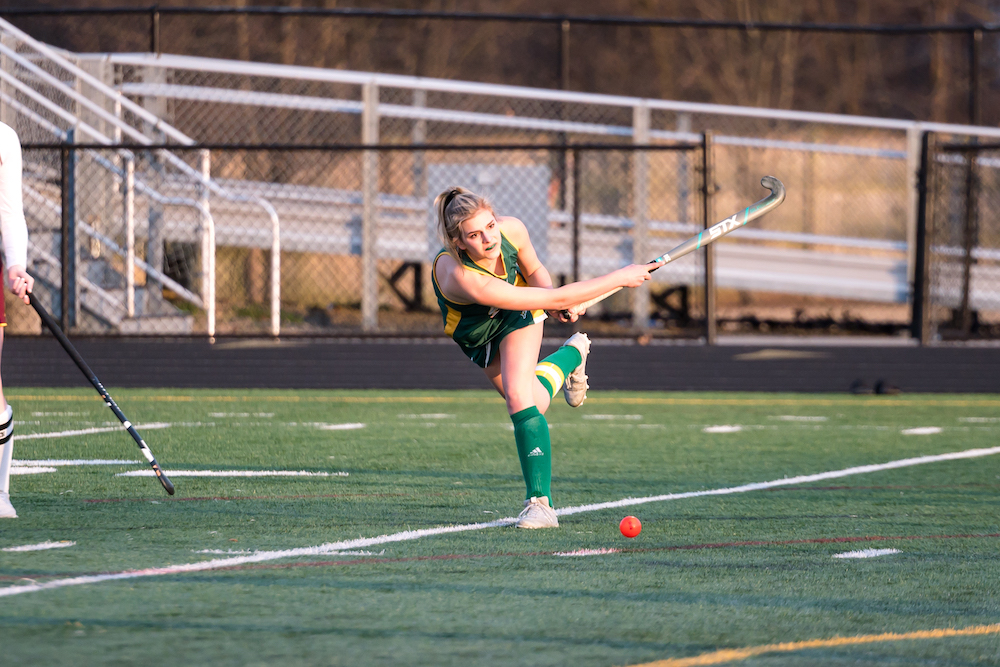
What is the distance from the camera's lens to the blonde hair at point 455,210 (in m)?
5.18

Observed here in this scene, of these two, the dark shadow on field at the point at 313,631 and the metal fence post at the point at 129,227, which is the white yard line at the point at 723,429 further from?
the metal fence post at the point at 129,227

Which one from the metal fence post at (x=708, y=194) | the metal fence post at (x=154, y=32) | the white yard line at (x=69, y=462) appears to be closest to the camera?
the white yard line at (x=69, y=462)

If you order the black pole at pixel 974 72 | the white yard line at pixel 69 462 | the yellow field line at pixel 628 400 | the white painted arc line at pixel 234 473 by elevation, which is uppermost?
the black pole at pixel 974 72

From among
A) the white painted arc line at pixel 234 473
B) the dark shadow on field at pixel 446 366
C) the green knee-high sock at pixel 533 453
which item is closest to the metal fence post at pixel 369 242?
the dark shadow on field at pixel 446 366

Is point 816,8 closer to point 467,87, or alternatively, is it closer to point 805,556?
point 467,87

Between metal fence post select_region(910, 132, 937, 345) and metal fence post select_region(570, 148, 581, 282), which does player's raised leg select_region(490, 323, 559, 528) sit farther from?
metal fence post select_region(910, 132, 937, 345)

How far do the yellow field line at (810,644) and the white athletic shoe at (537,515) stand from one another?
1.84 metres

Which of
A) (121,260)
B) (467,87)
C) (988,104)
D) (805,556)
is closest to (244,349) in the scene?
(121,260)

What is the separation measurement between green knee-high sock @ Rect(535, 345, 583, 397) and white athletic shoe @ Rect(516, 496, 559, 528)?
0.59 meters

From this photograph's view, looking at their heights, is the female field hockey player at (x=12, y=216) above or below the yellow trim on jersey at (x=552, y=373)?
above

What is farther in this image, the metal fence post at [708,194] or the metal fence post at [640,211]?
the metal fence post at [640,211]

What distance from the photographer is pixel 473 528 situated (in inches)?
211

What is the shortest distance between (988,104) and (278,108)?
51.3 feet

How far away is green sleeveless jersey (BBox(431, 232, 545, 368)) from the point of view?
559 centimetres
